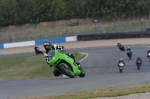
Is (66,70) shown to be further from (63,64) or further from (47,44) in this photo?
(47,44)

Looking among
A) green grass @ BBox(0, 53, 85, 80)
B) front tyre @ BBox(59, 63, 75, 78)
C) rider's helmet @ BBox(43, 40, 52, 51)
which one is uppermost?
rider's helmet @ BBox(43, 40, 52, 51)

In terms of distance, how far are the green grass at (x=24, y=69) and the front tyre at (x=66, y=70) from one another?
8.30 metres

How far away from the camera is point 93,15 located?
241 ft

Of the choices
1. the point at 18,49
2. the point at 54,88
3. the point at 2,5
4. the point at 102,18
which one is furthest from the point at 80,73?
the point at 2,5

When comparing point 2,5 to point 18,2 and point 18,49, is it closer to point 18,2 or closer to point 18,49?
point 18,2

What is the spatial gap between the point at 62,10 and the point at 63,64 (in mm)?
59245

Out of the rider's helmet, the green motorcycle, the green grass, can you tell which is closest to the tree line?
the green grass

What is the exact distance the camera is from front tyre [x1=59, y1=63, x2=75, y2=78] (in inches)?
650

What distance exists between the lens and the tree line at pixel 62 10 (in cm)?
7294

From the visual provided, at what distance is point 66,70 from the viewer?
16.6 metres

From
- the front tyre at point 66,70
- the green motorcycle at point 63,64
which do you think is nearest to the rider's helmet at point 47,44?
the green motorcycle at point 63,64

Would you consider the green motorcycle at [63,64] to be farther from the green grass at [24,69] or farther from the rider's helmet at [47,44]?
the green grass at [24,69]

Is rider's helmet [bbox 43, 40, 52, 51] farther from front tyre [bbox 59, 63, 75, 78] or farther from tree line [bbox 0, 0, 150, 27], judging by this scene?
tree line [bbox 0, 0, 150, 27]

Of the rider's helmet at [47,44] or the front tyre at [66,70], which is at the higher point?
the rider's helmet at [47,44]
